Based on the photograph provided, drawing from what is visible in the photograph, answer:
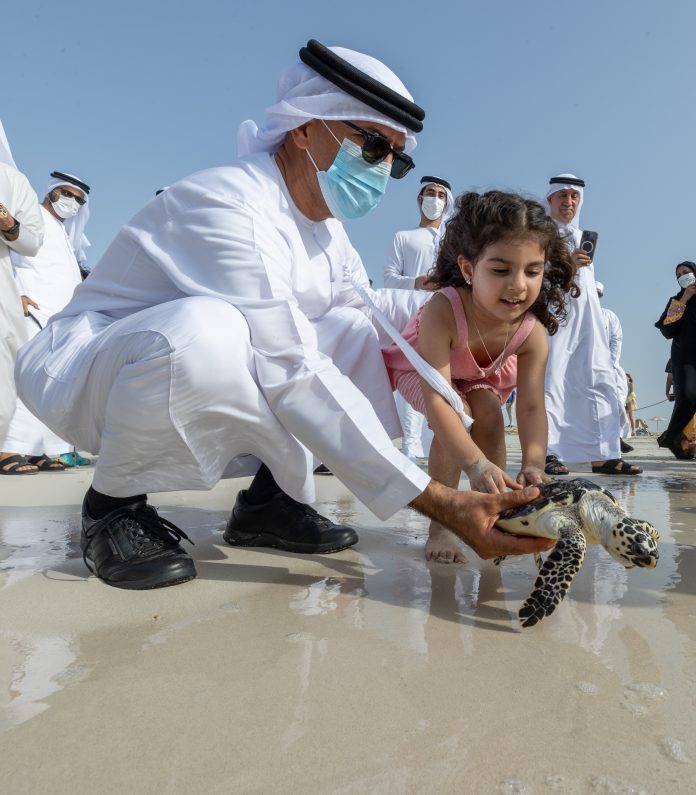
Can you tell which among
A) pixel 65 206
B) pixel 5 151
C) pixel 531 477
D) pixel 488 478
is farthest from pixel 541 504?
pixel 65 206

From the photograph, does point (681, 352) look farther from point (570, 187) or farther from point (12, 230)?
point (12, 230)

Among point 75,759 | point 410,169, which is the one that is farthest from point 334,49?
point 75,759

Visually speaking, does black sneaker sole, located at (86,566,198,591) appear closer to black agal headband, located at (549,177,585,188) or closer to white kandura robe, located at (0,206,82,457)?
white kandura robe, located at (0,206,82,457)

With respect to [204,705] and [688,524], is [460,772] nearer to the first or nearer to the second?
[204,705]

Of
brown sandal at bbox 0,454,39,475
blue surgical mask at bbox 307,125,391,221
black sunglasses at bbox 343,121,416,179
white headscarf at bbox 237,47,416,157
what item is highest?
white headscarf at bbox 237,47,416,157

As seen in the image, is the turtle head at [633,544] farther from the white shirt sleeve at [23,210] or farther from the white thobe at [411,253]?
the white thobe at [411,253]

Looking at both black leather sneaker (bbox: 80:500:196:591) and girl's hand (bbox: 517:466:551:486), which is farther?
girl's hand (bbox: 517:466:551:486)

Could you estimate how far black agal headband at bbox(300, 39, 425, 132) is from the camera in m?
2.18

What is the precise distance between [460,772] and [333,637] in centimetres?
53

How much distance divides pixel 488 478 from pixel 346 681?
3.01 feet

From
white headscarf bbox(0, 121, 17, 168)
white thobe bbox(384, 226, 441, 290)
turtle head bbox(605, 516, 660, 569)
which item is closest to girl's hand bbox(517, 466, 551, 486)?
turtle head bbox(605, 516, 660, 569)

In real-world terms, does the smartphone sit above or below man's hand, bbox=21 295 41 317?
above

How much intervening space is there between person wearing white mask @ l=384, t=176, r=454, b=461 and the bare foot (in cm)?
327

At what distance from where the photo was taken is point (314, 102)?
2.21 meters
